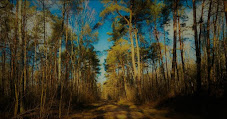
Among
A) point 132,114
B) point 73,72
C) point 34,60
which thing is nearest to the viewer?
point 34,60

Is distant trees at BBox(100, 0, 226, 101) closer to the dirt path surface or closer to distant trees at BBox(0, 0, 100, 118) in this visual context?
the dirt path surface

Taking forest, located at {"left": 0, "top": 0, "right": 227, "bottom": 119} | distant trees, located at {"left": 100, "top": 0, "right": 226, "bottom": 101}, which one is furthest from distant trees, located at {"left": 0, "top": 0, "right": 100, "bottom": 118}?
distant trees, located at {"left": 100, "top": 0, "right": 226, "bottom": 101}

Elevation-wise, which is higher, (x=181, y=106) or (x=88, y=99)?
(x=181, y=106)

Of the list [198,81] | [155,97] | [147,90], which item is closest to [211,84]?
[198,81]

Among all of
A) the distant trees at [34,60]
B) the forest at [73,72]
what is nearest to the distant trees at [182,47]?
the forest at [73,72]

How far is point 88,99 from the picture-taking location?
827cm

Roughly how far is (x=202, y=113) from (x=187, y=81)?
215cm

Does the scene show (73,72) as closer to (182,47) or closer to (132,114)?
(132,114)

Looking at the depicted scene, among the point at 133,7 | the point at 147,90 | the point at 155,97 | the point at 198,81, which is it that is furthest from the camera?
the point at 133,7

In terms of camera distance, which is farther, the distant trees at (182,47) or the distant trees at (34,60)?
the distant trees at (182,47)

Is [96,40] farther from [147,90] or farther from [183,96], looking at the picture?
[183,96]

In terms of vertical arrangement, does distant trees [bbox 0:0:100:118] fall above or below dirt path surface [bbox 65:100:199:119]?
above

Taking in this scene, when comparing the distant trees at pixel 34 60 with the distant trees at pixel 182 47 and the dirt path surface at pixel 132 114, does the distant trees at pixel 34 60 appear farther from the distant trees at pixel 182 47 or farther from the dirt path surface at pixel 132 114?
the distant trees at pixel 182 47

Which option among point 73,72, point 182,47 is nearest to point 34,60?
point 73,72
